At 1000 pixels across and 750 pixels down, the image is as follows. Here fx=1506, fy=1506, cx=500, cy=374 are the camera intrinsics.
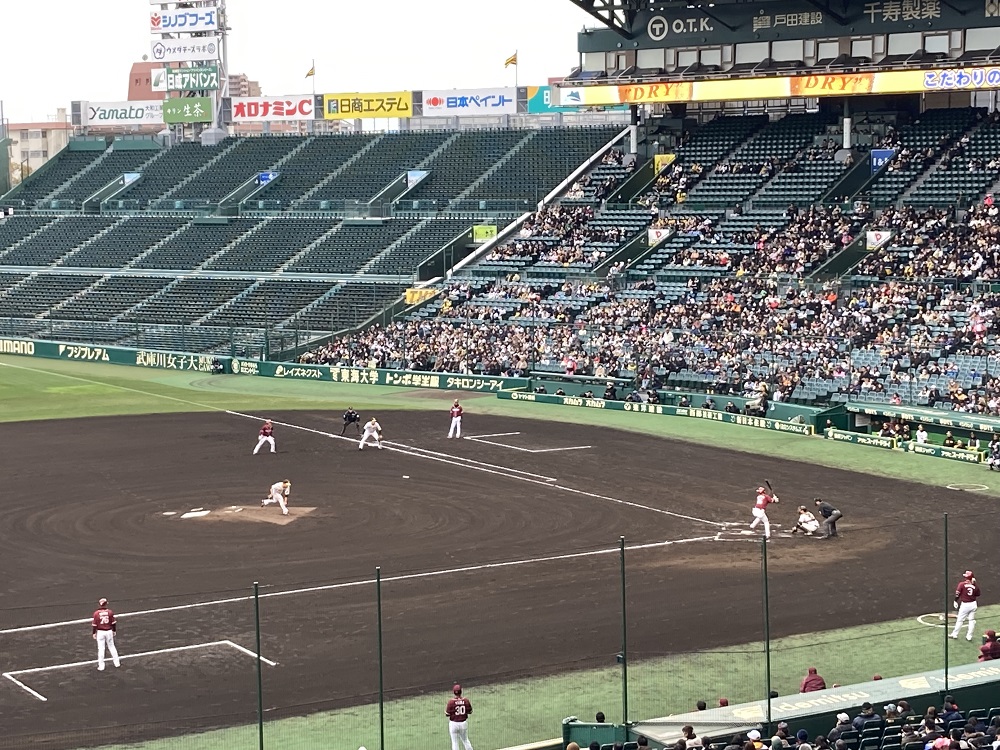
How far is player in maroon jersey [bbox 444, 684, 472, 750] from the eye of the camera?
21594mm

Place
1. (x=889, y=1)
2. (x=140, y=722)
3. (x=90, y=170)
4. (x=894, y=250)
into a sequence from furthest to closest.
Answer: (x=90, y=170), (x=889, y=1), (x=894, y=250), (x=140, y=722)

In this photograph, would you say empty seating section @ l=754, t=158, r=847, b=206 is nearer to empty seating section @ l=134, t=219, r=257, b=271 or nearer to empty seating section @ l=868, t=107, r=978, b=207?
empty seating section @ l=868, t=107, r=978, b=207

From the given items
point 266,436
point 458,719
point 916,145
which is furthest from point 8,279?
point 458,719

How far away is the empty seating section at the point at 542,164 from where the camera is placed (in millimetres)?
→ 85062

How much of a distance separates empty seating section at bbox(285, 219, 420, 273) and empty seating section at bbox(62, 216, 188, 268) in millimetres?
12791

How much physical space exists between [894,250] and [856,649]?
38.9m

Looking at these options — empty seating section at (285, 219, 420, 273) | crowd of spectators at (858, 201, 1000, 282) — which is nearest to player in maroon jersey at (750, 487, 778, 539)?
crowd of spectators at (858, 201, 1000, 282)

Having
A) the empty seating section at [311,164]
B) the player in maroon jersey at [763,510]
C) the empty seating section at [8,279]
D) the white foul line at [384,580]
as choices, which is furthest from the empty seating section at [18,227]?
the player in maroon jersey at [763,510]

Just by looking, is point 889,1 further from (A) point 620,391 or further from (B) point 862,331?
(A) point 620,391

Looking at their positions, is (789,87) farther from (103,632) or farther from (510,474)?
(103,632)

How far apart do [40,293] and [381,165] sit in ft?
72.3

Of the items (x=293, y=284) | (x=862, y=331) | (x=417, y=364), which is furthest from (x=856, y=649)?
(x=293, y=284)

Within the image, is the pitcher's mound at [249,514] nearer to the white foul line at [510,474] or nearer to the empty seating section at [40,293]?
the white foul line at [510,474]

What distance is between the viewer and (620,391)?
59938 mm
